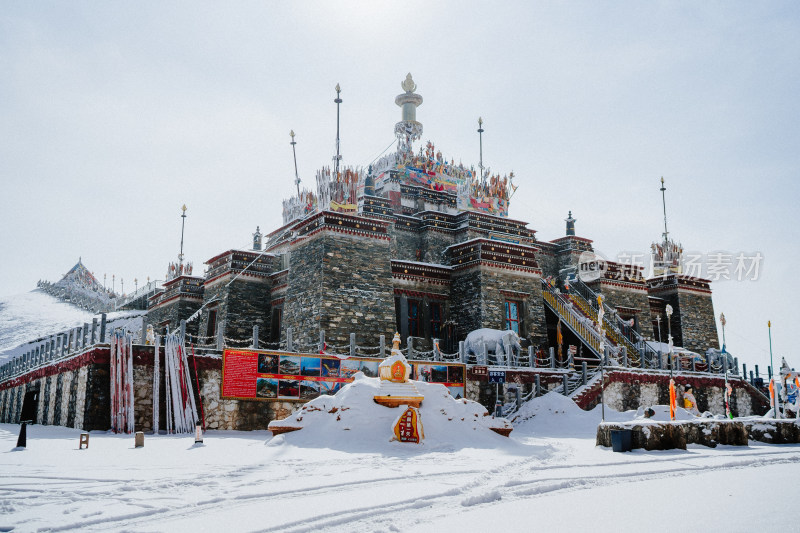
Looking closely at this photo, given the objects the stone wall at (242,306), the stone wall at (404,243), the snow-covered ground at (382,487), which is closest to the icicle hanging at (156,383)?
the snow-covered ground at (382,487)

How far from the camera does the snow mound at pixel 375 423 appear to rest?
46.3 ft

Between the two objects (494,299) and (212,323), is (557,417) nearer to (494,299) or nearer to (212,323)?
(494,299)

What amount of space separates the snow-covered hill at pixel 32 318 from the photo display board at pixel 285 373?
2784cm

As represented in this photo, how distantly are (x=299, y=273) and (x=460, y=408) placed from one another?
1117cm

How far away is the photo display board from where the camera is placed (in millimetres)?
19266

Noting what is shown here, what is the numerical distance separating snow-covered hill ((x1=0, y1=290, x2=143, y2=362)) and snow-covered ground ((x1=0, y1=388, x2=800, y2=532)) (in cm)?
3510

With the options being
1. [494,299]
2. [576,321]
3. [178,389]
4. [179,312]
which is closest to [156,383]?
[178,389]

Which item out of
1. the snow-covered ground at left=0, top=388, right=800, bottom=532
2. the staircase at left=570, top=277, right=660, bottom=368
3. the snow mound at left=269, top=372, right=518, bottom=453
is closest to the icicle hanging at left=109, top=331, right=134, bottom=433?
the snow-covered ground at left=0, top=388, right=800, bottom=532

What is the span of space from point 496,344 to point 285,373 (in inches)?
339

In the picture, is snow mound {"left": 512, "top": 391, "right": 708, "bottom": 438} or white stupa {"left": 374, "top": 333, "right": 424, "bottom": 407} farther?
snow mound {"left": 512, "top": 391, "right": 708, "bottom": 438}

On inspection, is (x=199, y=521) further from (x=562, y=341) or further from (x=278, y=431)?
(x=562, y=341)

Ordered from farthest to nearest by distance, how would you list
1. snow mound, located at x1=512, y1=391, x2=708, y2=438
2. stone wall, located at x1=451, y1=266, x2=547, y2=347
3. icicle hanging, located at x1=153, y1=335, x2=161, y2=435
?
stone wall, located at x1=451, y1=266, x2=547, y2=347 → snow mound, located at x1=512, y1=391, x2=708, y2=438 → icicle hanging, located at x1=153, y1=335, x2=161, y2=435

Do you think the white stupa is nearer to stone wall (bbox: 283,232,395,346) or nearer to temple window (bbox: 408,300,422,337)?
stone wall (bbox: 283,232,395,346)

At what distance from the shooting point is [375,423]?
48.7 ft
